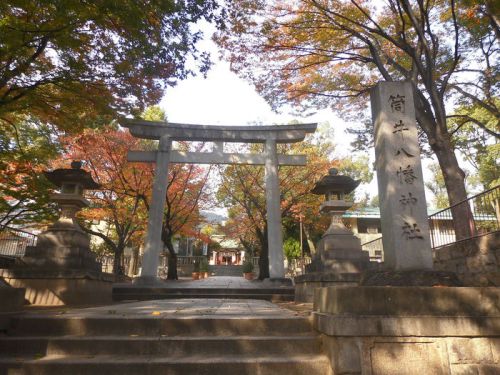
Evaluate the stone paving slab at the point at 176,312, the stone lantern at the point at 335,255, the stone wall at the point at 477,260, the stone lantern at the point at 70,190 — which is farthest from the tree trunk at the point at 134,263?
the stone wall at the point at 477,260

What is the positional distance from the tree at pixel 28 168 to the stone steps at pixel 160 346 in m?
8.95

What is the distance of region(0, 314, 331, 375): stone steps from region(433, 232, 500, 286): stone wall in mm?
4599

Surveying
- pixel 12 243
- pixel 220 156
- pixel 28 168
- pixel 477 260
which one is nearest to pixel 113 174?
pixel 28 168

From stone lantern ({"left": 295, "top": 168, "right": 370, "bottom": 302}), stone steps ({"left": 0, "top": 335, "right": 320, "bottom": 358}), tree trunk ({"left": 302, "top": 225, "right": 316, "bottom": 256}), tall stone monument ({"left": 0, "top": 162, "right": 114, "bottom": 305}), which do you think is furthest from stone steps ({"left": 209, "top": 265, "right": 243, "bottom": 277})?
stone steps ({"left": 0, "top": 335, "right": 320, "bottom": 358})

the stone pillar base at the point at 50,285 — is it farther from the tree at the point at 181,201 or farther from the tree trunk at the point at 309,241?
the tree trunk at the point at 309,241

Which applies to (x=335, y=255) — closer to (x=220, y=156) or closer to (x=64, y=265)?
(x=220, y=156)

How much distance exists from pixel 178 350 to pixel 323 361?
1.81 meters

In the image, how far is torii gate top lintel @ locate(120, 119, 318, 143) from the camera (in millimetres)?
13258

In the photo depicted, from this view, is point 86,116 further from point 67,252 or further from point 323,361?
point 323,361

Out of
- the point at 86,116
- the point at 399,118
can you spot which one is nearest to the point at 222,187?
the point at 86,116

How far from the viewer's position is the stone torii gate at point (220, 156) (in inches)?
491

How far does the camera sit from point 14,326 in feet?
14.6

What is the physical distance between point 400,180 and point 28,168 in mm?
13402

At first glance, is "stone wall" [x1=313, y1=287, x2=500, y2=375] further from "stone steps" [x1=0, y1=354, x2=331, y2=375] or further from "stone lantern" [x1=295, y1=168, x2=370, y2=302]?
"stone lantern" [x1=295, y1=168, x2=370, y2=302]
